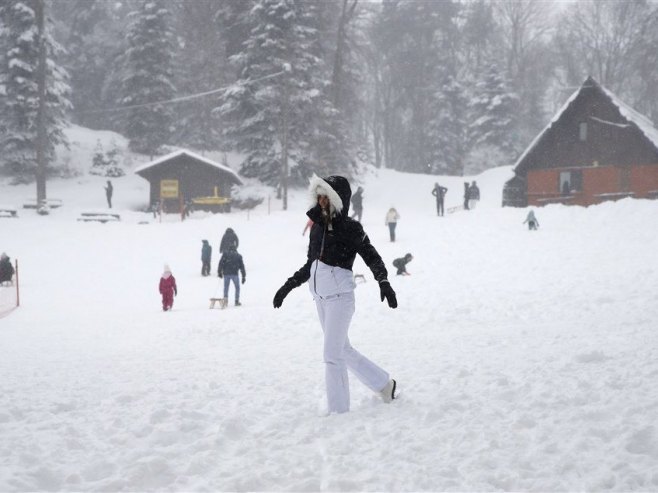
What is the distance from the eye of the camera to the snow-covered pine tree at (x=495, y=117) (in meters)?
46.8

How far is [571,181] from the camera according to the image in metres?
30.8

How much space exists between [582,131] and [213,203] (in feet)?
71.4

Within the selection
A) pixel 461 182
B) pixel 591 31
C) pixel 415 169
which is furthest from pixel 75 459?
pixel 415 169

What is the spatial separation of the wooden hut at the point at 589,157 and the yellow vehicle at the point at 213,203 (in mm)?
17096

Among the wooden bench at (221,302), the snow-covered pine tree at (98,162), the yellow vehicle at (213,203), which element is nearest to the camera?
the wooden bench at (221,302)

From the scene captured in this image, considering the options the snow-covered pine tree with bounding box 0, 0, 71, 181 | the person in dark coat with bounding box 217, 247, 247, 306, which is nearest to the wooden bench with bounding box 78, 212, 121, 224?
the snow-covered pine tree with bounding box 0, 0, 71, 181

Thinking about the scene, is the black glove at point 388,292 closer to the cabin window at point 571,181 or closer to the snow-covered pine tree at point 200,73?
the cabin window at point 571,181

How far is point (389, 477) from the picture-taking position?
338cm

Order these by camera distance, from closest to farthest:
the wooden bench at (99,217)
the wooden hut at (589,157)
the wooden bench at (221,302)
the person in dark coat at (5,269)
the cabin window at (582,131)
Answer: the wooden bench at (221,302) → the person in dark coat at (5,269) → the wooden hut at (589,157) → the wooden bench at (99,217) → the cabin window at (582,131)

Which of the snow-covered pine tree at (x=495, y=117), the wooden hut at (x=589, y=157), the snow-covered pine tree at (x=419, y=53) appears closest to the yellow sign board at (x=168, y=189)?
the wooden hut at (x=589, y=157)

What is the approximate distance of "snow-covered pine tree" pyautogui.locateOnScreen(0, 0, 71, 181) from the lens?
33.7 m

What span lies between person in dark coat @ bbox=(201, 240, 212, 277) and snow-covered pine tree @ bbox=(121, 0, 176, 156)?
2815 cm

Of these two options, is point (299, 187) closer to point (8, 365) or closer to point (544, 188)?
point (544, 188)

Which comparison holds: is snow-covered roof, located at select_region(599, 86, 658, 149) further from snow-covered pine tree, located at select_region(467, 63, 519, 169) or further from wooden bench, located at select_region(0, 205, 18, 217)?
wooden bench, located at select_region(0, 205, 18, 217)
